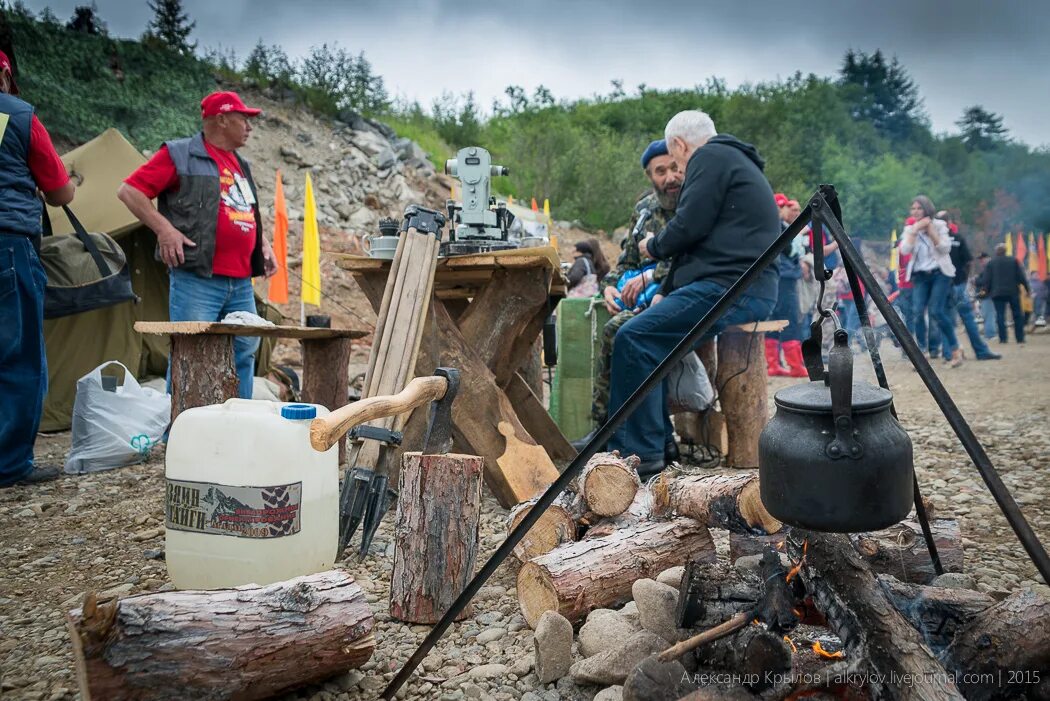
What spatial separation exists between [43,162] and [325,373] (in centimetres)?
183

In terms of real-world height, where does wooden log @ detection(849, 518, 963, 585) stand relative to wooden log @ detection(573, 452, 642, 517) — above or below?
below

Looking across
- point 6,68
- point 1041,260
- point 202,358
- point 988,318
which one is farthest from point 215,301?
point 1041,260

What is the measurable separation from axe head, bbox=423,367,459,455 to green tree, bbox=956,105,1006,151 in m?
52.5

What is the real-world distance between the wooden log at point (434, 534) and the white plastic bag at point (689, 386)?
2.21 metres

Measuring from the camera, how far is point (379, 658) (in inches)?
85.4

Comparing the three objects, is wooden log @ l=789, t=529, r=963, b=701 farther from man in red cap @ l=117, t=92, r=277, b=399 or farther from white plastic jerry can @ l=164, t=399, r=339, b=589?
man in red cap @ l=117, t=92, r=277, b=399

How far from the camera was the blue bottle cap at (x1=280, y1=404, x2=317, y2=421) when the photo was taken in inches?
91.5

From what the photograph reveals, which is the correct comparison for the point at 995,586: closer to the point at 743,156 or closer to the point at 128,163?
the point at 743,156

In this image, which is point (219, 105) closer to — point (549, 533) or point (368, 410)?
point (368, 410)

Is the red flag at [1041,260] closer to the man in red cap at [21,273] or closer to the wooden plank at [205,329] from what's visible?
the wooden plank at [205,329]

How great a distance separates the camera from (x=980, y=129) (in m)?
48.0

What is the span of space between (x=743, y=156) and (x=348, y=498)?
2.68 meters

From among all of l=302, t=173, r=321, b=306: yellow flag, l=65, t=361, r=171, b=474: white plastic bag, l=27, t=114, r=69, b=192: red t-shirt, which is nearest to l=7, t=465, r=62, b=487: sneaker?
l=65, t=361, r=171, b=474: white plastic bag

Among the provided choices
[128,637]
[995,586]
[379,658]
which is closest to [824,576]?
[995,586]
